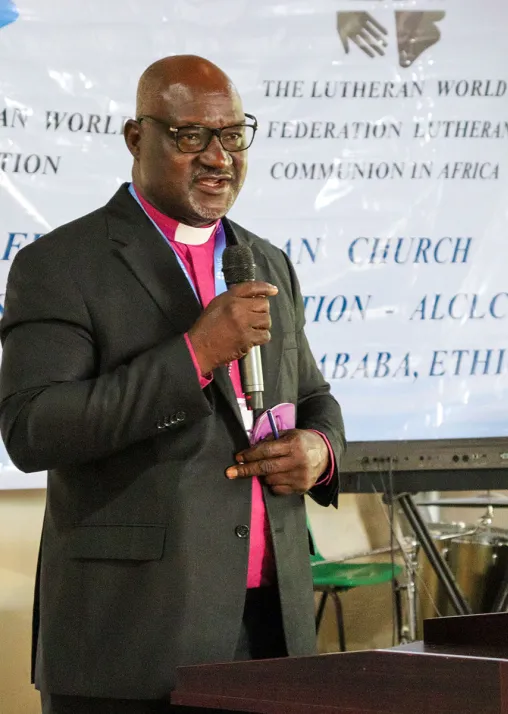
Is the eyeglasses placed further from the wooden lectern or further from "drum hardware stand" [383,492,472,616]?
"drum hardware stand" [383,492,472,616]

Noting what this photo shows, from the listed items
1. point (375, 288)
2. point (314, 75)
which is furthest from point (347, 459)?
point (314, 75)

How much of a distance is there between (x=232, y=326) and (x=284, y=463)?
1.04ft

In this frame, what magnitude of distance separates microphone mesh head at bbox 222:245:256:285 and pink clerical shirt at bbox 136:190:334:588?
16cm

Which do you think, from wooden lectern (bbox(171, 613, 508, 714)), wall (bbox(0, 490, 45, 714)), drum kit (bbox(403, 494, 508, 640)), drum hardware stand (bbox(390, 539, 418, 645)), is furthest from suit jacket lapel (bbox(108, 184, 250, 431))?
drum kit (bbox(403, 494, 508, 640))

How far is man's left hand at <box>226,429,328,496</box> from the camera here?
6.43 feet

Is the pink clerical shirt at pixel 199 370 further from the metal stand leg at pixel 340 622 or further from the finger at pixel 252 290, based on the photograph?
the metal stand leg at pixel 340 622

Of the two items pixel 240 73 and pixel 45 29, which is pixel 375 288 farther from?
pixel 45 29

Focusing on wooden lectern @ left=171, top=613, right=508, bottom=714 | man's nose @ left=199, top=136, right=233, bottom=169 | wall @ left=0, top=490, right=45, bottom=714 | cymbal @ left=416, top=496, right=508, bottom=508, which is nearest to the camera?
wooden lectern @ left=171, top=613, right=508, bottom=714

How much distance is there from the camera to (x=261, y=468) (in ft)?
6.45

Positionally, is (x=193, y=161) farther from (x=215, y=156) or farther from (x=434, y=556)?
(x=434, y=556)

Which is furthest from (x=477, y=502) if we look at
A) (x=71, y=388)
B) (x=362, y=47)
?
(x=71, y=388)

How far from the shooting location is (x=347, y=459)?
3.64m

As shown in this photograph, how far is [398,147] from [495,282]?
62 cm

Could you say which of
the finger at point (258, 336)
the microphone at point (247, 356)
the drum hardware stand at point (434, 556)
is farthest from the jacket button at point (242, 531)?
the drum hardware stand at point (434, 556)
